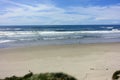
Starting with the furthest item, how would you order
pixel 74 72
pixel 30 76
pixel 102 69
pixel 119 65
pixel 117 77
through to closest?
pixel 119 65 < pixel 102 69 < pixel 74 72 < pixel 117 77 < pixel 30 76

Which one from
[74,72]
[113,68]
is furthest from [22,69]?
[113,68]

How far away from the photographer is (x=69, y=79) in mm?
4426

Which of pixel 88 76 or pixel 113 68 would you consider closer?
pixel 88 76

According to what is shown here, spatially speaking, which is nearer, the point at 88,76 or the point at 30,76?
the point at 30,76

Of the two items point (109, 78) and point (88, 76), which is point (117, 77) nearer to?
point (109, 78)

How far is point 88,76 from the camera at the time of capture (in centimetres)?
558

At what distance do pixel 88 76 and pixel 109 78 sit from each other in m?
0.52

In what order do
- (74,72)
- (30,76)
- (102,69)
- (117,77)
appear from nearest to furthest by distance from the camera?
(30,76) < (117,77) < (74,72) < (102,69)

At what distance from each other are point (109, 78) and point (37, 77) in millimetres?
1952

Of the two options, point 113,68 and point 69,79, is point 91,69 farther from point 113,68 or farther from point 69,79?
point 69,79

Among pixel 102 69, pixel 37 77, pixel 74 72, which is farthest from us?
pixel 102 69

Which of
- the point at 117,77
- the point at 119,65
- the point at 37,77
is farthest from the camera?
the point at 119,65

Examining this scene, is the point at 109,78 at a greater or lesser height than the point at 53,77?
lesser

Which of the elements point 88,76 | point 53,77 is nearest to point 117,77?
point 88,76
